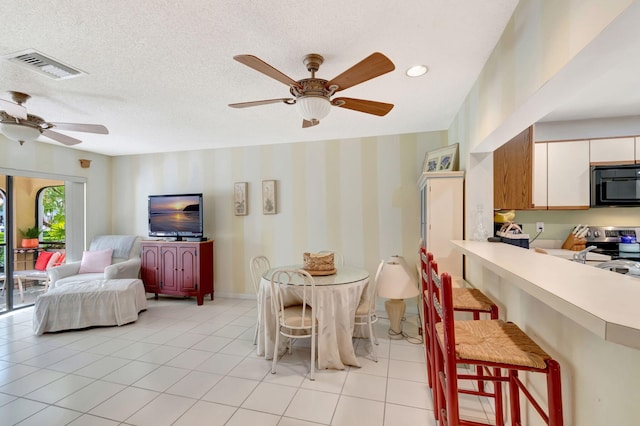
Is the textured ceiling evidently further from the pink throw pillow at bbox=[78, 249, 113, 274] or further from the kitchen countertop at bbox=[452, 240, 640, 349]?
the pink throw pillow at bbox=[78, 249, 113, 274]

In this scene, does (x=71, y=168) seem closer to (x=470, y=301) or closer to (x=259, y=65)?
(x=259, y=65)

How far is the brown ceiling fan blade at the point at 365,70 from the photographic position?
1588 millimetres

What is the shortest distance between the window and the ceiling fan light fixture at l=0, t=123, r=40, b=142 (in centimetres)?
262

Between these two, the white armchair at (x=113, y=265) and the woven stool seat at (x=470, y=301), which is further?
the white armchair at (x=113, y=265)

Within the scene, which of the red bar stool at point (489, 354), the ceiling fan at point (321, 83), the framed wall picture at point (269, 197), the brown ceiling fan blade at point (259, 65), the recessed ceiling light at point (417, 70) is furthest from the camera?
the framed wall picture at point (269, 197)

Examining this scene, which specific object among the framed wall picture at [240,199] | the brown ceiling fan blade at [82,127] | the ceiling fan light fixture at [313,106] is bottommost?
the framed wall picture at [240,199]

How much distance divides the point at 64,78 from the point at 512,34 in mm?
3283

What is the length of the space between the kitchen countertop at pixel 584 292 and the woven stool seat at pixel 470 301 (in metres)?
0.48

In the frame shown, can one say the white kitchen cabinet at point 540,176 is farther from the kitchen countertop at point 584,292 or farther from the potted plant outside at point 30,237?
the potted plant outside at point 30,237

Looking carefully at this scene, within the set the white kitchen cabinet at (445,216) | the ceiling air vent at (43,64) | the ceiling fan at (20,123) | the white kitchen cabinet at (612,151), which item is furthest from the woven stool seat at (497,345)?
the ceiling fan at (20,123)

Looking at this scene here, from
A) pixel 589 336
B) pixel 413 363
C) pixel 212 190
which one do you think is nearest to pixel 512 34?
pixel 589 336

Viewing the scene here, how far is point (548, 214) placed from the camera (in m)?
3.51

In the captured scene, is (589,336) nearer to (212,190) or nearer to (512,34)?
(512,34)

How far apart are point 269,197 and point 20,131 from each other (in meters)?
2.79
